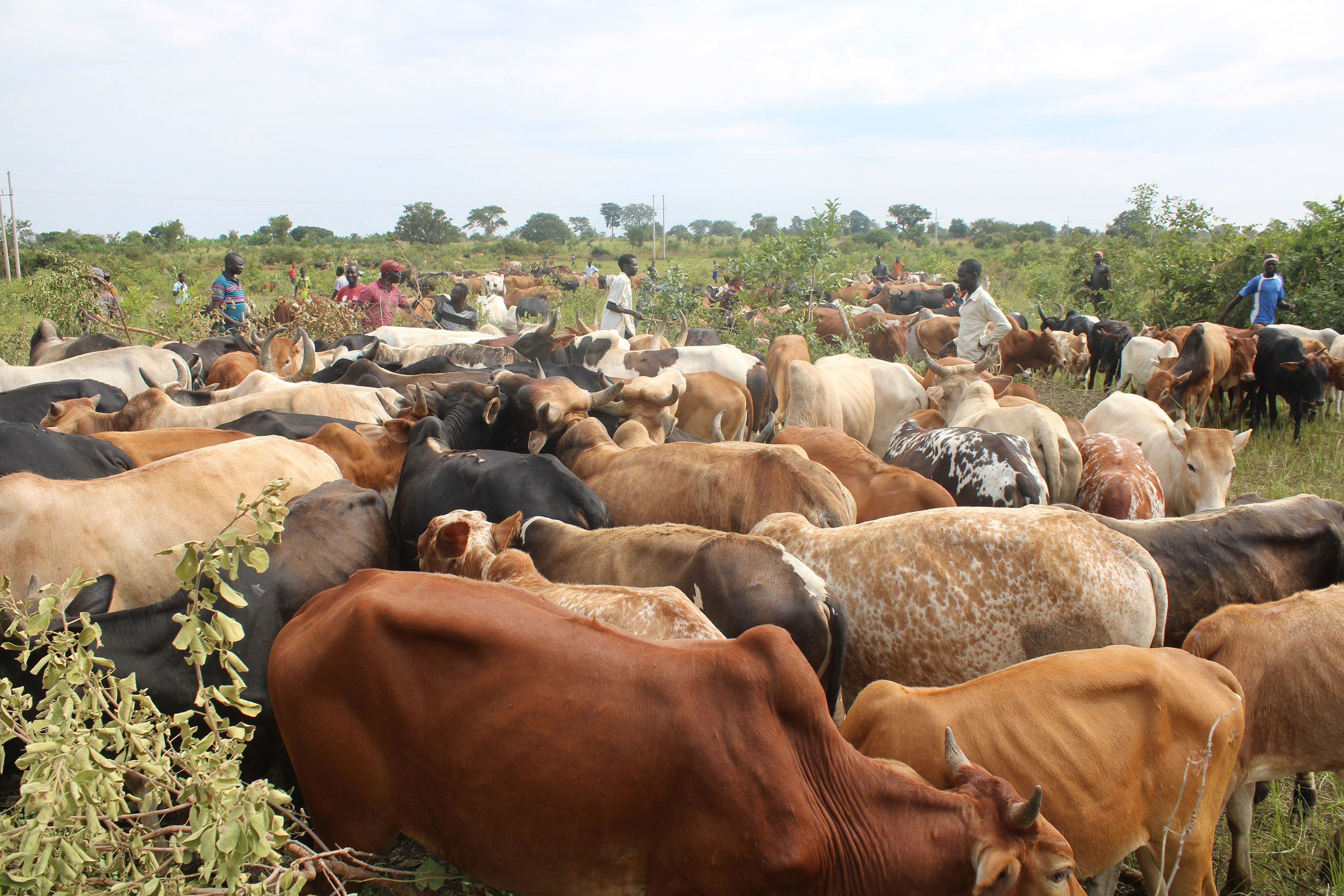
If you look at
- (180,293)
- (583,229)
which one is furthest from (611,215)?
(180,293)

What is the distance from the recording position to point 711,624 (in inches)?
144

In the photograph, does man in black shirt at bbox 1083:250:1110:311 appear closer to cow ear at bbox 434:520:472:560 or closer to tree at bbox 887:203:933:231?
cow ear at bbox 434:520:472:560

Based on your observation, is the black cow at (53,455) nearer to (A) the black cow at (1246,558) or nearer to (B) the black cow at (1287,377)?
(A) the black cow at (1246,558)

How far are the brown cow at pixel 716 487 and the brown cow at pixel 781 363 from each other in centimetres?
372

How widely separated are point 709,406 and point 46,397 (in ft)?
20.1

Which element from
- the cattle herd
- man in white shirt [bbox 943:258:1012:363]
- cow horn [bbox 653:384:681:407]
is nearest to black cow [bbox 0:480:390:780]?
the cattle herd

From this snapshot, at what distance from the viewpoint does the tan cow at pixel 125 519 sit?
170 inches

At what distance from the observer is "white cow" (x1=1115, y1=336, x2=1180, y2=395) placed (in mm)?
13055

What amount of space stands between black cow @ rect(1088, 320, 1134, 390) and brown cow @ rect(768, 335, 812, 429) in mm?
6677

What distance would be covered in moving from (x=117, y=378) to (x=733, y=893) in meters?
9.15

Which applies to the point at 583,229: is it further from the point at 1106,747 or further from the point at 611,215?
the point at 1106,747

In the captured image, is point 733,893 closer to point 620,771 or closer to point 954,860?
point 620,771

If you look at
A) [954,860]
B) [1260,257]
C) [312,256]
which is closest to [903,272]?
[1260,257]

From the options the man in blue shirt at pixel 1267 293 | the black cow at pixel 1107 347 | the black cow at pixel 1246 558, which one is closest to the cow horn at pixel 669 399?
the black cow at pixel 1246 558
